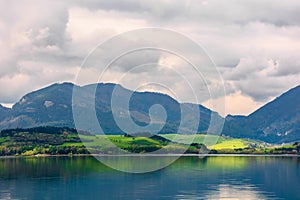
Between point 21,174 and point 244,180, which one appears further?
point 21,174

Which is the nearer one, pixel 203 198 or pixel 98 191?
pixel 203 198

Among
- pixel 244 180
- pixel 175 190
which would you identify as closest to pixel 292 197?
pixel 175 190

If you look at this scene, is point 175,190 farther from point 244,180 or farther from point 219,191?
point 244,180

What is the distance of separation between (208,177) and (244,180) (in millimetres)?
13753

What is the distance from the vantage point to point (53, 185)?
148125 millimetres

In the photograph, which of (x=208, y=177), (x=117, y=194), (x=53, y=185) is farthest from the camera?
(x=208, y=177)

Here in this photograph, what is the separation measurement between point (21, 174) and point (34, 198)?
68030 millimetres

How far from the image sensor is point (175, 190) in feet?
445

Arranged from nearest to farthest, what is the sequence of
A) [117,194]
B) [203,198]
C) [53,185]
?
[203,198], [117,194], [53,185]

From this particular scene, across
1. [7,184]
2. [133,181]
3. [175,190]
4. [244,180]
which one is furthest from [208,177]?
[7,184]

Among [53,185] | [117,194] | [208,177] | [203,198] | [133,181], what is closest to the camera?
[203,198]

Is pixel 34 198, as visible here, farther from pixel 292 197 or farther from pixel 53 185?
pixel 292 197

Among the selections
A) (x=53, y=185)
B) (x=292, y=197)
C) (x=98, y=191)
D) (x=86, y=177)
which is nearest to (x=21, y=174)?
(x=86, y=177)

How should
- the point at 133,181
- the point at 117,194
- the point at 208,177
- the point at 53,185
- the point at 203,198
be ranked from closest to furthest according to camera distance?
the point at 203,198 < the point at 117,194 < the point at 53,185 < the point at 133,181 < the point at 208,177
